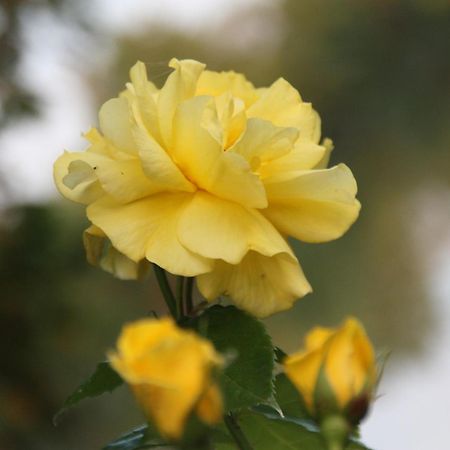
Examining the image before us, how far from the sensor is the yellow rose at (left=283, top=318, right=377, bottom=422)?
20cm

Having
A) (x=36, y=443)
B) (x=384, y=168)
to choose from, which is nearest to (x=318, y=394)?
(x=36, y=443)

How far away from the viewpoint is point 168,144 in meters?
0.30

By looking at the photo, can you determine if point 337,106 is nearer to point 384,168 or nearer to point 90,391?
point 384,168

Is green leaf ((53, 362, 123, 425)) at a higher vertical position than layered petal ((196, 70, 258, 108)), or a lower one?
lower

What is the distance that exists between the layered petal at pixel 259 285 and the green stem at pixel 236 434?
0.11 ft

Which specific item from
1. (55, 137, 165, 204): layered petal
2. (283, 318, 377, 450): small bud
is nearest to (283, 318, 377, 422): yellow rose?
(283, 318, 377, 450): small bud

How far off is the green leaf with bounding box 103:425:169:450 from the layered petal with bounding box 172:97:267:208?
2.8 inches

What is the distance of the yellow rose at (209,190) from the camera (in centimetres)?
29

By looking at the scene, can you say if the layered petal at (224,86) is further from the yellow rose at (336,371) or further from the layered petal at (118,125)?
the yellow rose at (336,371)

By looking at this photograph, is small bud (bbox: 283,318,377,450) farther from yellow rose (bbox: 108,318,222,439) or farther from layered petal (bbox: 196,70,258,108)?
layered petal (bbox: 196,70,258,108)

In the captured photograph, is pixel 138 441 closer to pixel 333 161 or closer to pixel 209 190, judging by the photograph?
pixel 209 190

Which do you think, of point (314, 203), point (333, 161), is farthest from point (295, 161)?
point (333, 161)

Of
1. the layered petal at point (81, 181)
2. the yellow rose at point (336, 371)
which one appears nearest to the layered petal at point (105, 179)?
the layered petal at point (81, 181)

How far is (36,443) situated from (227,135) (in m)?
0.99
